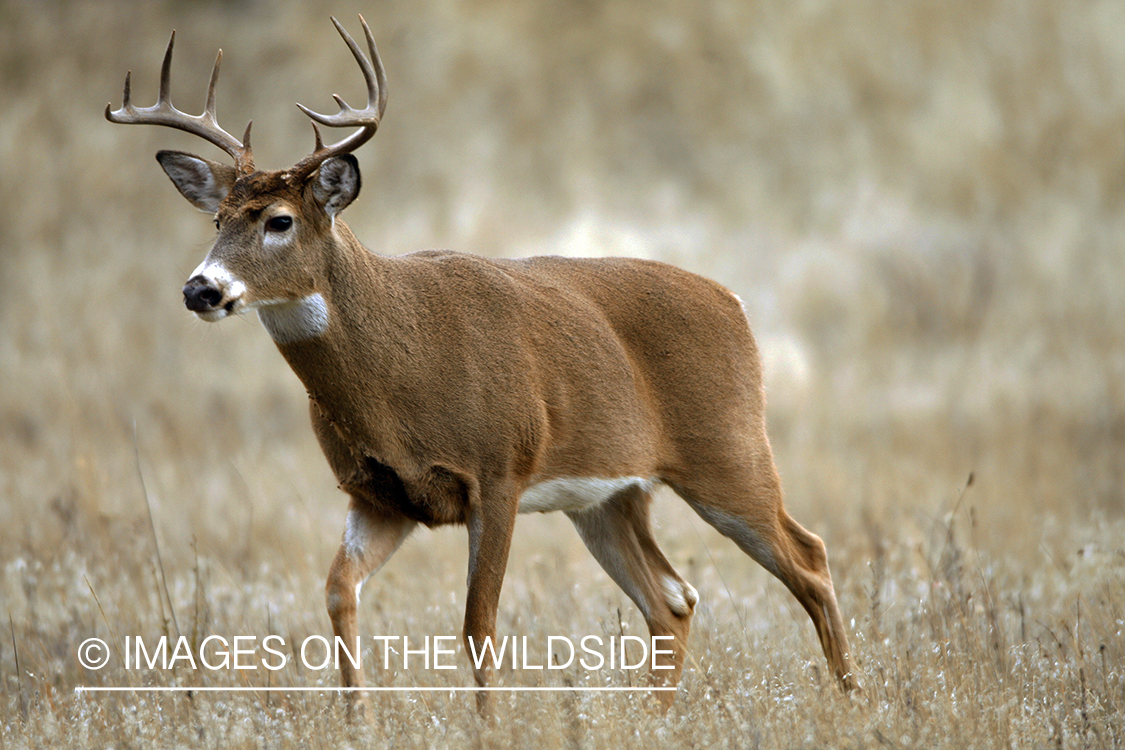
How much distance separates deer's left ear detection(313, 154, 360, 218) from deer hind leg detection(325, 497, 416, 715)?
1193 millimetres

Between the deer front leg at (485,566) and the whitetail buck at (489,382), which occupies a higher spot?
the whitetail buck at (489,382)

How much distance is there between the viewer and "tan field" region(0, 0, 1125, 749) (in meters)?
7.03

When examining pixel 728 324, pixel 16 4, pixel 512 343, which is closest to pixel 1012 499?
pixel 728 324

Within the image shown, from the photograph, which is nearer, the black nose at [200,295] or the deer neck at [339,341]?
the black nose at [200,295]

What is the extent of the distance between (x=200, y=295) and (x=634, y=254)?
12.8 m

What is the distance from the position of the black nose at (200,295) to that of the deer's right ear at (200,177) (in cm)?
66

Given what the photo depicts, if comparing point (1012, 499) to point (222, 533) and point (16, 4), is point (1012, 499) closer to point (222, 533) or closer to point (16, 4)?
point (222, 533)

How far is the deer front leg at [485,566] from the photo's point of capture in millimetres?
4973

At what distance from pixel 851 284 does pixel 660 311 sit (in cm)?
1229

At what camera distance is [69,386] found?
14.8 m
